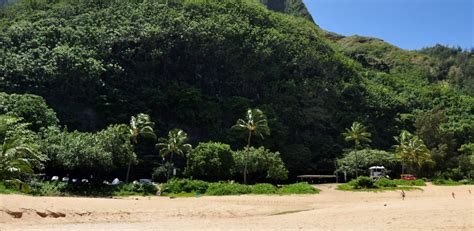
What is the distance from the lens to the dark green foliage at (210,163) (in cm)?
6538

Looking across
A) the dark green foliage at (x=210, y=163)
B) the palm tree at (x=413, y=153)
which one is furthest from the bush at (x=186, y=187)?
the palm tree at (x=413, y=153)

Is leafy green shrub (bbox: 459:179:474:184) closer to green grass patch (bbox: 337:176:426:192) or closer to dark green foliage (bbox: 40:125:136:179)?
green grass patch (bbox: 337:176:426:192)

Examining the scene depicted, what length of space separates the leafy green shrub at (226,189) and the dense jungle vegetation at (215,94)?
8.72 metres

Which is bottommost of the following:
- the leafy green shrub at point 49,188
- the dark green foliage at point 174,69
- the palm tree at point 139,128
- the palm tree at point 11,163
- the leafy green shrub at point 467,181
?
the leafy green shrub at point 49,188

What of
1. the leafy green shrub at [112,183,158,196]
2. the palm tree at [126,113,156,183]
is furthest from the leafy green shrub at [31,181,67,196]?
the palm tree at [126,113,156,183]

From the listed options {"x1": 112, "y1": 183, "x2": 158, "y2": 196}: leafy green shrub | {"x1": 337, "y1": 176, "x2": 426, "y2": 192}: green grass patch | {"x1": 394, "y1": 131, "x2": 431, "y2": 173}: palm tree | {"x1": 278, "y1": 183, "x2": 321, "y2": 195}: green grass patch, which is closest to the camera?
{"x1": 112, "y1": 183, "x2": 158, "y2": 196}: leafy green shrub

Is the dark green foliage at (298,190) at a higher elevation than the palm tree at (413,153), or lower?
lower

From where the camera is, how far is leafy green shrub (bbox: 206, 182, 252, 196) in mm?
54812

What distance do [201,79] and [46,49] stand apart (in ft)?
116

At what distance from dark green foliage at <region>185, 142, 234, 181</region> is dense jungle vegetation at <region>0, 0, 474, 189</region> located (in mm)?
162

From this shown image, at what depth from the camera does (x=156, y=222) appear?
29938 millimetres

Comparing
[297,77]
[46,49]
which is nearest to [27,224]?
[46,49]

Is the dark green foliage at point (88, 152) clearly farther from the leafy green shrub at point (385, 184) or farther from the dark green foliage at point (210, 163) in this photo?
the leafy green shrub at point (385, 184)

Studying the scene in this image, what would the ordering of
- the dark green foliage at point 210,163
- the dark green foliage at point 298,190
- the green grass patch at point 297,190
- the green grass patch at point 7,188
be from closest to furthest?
1. the green grass patch at point 7,188
2. the green grass patch at point 297,190
3. the dark green foliage at point 298,190
4. the dark green foliage at point 210,163
